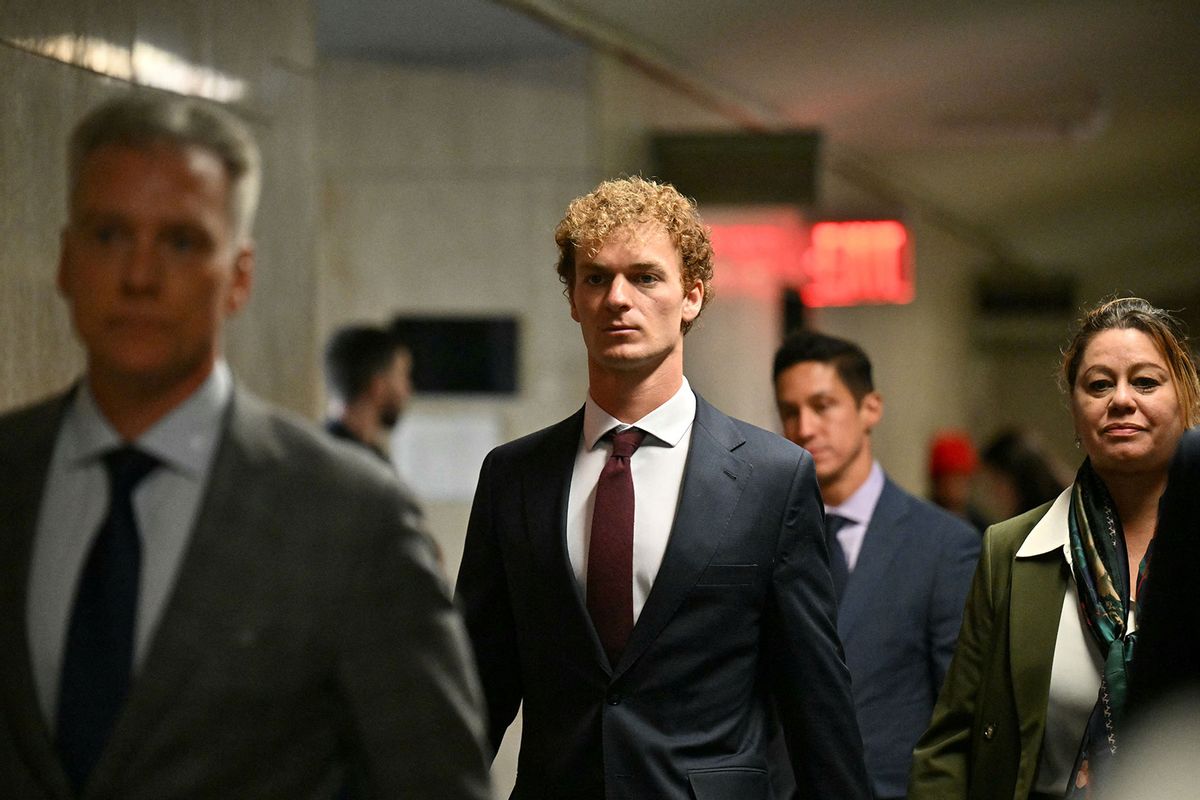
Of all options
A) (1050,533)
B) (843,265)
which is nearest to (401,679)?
(1050,533)

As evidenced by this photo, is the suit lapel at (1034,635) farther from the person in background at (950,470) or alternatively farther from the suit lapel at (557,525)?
the person in background at (950,470)

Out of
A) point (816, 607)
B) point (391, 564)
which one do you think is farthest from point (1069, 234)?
point (391, 564)

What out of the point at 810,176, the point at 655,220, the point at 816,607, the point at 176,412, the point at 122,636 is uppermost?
the point at 810,176

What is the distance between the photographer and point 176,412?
1683mm

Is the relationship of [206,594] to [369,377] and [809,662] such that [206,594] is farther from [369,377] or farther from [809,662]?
[369,377]

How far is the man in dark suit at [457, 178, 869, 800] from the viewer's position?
2672mm

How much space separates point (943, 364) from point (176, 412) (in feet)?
44.6

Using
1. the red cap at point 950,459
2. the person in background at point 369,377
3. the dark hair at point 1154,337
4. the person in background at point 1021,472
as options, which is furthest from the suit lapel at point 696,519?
the red cap at point 950,459

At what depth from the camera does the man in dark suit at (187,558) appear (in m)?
1.62

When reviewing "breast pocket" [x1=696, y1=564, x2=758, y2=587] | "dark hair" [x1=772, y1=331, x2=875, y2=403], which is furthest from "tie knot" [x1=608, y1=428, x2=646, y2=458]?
"dark hair" [x1=772, y1=331, x2=875, y2=403]

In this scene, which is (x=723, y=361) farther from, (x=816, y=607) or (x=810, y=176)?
(x=816, y=607)

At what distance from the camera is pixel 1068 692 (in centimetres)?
293

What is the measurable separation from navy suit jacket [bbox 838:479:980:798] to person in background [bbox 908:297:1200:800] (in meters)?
0.45

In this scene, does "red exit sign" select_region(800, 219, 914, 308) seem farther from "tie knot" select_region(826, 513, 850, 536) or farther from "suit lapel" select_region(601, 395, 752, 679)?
"suit lapel" select_region(601, 395, 752, 679)
